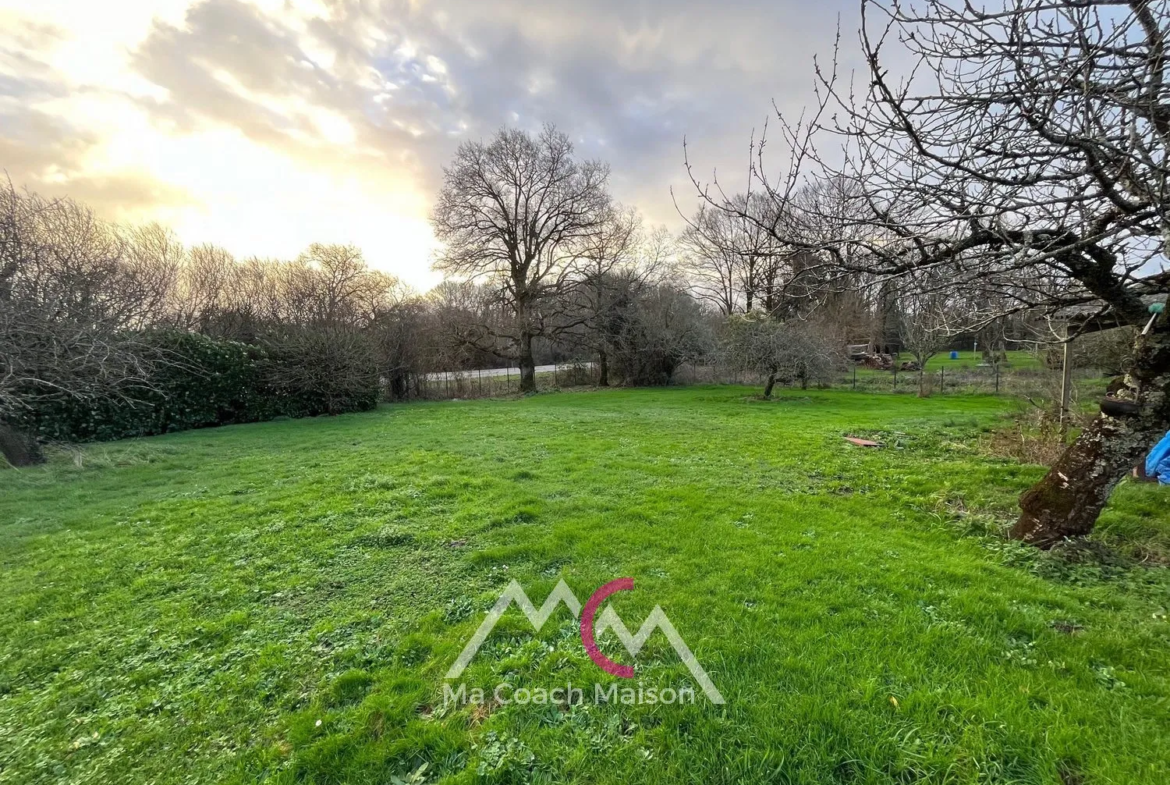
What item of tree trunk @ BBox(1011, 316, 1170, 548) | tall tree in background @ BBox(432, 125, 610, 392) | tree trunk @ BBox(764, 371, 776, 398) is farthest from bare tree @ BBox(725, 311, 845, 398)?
tree trunk @ BBox(1011, 316, 1170, 548)

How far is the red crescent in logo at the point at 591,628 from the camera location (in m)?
2.09

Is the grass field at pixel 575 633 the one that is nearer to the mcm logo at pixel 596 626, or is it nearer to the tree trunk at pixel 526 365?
the mcm logo at pixel 596 626

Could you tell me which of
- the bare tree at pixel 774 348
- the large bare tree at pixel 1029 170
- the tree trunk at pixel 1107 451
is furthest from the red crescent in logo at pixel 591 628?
the bare tree at pixel 774 348

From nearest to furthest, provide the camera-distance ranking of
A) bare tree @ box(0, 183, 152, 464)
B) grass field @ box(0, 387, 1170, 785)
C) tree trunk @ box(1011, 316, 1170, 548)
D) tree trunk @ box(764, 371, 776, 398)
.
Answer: grass field @ box(0, 387, 1170, 785) → tree trunk @ box(1011, 316, 1170, 548) → bare tree @ box(0, 183, 152, 464) → tree trunk @ box(764, 371, 776, 398)

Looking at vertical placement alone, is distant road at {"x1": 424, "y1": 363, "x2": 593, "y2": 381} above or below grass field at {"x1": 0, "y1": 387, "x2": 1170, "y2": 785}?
above

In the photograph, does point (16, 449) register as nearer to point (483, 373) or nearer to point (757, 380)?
point (483, 373)

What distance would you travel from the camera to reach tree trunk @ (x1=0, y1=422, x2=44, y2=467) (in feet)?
23.4

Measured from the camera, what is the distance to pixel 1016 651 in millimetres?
2066

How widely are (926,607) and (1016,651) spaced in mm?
413

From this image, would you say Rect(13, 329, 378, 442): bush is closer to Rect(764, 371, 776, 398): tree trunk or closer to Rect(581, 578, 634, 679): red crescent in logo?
Rect(581, 578, 634, 679): red crescent in logo

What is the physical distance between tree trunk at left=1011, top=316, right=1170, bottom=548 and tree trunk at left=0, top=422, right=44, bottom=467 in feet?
43.9

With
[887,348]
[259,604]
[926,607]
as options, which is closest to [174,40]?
[259,604]

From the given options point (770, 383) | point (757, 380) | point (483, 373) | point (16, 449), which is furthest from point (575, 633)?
point (483, 373)

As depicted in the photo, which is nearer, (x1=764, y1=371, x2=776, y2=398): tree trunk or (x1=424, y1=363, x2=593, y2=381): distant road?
(x1=764, y1=371, x2=776, y2=398): tree trunk
